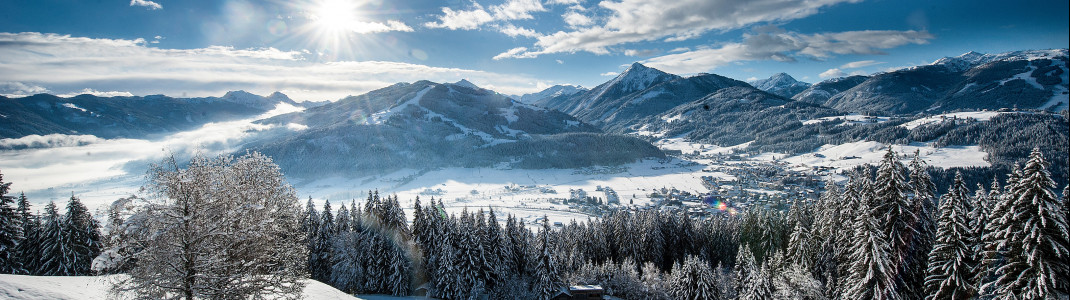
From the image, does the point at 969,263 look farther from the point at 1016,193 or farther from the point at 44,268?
the point at 44,268

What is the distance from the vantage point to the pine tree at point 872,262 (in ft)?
78.5

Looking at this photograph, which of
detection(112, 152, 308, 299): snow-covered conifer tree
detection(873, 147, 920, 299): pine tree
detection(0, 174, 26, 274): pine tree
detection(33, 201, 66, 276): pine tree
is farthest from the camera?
detection(33, 201, 66, 276): pine tree

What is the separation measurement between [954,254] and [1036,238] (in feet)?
17.9

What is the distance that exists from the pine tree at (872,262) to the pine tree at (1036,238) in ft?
16.3

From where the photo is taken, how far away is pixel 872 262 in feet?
79.9

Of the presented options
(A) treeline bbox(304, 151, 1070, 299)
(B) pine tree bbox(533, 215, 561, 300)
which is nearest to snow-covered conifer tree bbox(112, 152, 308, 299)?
(A) treeline bbox(304, 151, 1070, 299)

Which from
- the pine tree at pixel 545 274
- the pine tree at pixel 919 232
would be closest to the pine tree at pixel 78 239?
the pine tree at pixel 545 274

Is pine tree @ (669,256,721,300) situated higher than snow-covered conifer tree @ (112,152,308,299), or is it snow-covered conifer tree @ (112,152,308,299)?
snow-covered conifer tree @ (112,152,308,299)

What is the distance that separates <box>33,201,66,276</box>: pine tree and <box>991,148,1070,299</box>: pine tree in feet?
216

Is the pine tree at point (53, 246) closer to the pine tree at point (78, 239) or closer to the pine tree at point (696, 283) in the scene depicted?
the pine tree at point (78, 239)

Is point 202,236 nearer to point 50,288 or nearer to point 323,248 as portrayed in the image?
point 50,288

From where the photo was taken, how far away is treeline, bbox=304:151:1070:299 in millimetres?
19172

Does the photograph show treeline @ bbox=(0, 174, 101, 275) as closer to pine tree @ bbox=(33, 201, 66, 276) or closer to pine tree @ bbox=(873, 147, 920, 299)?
pine tree @ bbox=(33, 201, 66, 276)

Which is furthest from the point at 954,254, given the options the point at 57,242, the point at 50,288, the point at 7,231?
the point at 57,242
